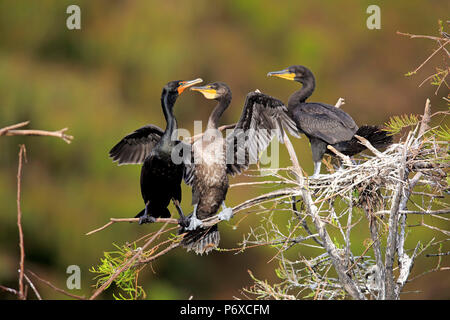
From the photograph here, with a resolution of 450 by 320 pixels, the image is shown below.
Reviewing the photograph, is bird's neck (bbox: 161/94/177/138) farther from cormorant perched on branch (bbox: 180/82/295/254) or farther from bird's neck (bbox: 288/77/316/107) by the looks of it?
bird's neck (bbox: 288/77/316/107)

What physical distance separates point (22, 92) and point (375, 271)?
6.81 meters

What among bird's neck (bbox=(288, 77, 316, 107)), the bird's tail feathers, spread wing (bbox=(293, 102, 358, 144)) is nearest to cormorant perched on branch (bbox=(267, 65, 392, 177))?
spread wing (bbox=(293, 102, 358, 144))

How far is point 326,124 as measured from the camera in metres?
3.57

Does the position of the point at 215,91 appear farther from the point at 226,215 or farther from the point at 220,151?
the point at 226,215

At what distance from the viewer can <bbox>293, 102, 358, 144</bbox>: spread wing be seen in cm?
354

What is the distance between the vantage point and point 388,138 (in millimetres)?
3348

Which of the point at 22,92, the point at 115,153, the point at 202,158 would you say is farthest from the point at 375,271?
the point at 22,92

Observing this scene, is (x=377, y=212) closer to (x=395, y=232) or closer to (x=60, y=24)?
(x=395, y=232)

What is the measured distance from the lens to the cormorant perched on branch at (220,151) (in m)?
3.30

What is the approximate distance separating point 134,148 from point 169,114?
1.66 ft

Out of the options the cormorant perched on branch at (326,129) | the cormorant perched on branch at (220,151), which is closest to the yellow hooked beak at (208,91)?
the cormorant perched on branch at (220,151)

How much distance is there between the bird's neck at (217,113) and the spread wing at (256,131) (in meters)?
0.10

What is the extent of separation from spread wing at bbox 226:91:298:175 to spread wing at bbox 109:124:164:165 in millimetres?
450

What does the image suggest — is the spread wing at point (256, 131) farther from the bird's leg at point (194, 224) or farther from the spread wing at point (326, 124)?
the bird's leg at point (194, 224)
